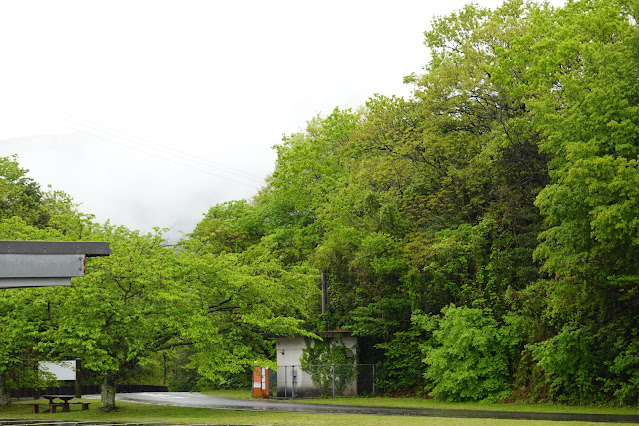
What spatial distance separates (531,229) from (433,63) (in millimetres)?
13207

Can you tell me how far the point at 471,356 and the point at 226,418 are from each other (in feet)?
44.3

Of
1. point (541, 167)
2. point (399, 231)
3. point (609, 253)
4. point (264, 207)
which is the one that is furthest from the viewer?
point (264, 207)

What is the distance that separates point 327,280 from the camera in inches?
1822

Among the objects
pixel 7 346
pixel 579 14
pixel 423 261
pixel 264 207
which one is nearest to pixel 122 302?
pixel 7 346

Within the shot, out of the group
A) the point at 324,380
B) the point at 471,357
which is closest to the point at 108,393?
the point at 324,380

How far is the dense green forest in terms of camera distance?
1039 inches

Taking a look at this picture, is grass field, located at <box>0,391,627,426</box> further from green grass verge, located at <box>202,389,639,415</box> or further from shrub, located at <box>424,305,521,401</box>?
shrub, located at <box>424,305,521,401</box>

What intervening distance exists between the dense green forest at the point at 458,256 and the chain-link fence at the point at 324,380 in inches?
46.6

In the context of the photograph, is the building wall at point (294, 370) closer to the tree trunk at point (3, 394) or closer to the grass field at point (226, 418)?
the grass field at point (226, 418)

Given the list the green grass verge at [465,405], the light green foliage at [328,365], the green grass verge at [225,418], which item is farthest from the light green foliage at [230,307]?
the light green foliage at [328,365]

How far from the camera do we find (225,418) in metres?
27.2

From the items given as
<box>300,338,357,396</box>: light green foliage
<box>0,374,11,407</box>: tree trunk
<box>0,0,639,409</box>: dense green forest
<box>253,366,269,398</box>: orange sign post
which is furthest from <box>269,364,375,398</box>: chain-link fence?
<box>0,374,11,407</box>: tree trunk

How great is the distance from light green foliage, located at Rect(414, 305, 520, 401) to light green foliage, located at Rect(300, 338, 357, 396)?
638 centimetres

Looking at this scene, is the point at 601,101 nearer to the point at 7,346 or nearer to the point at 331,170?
the point at 7,346
